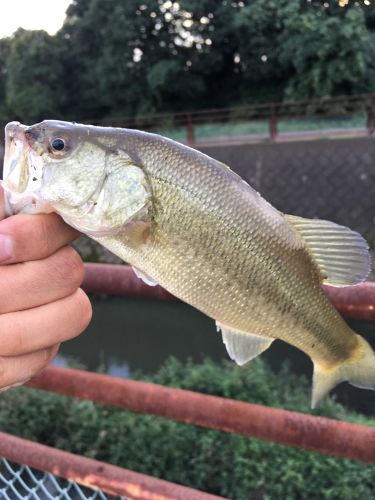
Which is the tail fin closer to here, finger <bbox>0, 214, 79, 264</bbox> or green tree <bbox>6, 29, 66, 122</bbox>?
finger <bbox>0, 214, 79, 264</bbox>

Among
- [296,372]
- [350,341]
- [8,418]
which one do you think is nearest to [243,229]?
[350,341]

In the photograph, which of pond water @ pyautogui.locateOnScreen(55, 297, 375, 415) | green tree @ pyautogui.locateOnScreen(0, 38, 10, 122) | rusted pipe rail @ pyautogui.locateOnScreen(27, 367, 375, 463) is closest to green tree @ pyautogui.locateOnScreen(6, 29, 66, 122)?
green tree @ pyautogui.locateOnScreen(0, 38, 10, 122)

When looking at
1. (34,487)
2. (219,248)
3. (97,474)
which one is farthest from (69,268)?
(34,487)

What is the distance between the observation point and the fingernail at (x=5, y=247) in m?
0.91

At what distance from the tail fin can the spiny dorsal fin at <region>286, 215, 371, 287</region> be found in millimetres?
164

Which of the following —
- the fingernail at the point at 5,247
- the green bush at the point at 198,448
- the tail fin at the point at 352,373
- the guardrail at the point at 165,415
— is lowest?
the green bush at the point at 198,448

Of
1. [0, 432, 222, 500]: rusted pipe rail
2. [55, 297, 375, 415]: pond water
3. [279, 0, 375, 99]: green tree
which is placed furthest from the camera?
[279, 0, 375, 99]: green tree

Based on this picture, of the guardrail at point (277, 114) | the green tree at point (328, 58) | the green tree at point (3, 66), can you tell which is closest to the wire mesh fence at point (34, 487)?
the guardrail at point (277, 114)

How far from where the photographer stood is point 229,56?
63.8ft

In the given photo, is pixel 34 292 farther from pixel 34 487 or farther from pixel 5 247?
pixel 34 487

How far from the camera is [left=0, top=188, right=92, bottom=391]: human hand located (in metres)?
0.94

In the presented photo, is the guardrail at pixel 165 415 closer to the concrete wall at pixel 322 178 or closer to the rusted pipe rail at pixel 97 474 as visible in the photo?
the rusted pipe rail at pixel 97 474

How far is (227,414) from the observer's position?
4.73ft

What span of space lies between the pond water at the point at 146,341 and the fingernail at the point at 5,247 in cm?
548
